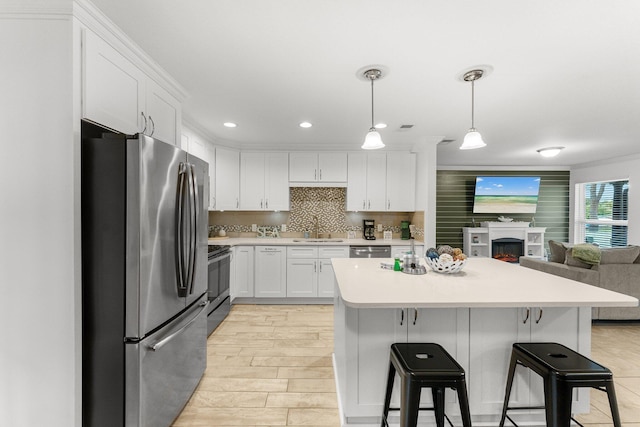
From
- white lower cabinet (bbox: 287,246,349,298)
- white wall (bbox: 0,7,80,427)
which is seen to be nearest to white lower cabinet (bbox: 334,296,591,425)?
white wall (bbox: 0,7,80,427)

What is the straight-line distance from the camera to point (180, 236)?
1.90 m

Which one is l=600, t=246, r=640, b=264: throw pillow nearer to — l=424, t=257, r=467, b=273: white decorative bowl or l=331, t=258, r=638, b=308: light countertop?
l=331, t=258, r=638, b=308: light countertop

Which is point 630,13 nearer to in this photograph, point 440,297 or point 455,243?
point 440,297

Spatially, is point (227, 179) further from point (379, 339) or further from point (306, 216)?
point (379, 339)

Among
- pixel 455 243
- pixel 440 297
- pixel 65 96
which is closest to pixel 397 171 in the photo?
pixel 455 243

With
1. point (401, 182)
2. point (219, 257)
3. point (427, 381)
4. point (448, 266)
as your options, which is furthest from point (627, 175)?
point (219, 257)

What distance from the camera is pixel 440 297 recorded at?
1.62 m

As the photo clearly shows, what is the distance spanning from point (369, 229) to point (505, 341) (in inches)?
127

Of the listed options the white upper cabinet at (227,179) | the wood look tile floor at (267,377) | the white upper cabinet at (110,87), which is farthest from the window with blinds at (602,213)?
the white upper cabinet at (110,87)

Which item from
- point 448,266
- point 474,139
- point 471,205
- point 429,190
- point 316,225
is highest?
point 474,139

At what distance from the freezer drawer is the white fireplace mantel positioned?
5.83 m

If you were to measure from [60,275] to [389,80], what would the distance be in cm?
253

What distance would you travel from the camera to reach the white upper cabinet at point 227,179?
4.59 meters

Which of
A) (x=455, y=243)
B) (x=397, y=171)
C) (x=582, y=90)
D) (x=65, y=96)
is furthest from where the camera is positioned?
(x=455, y=243)
